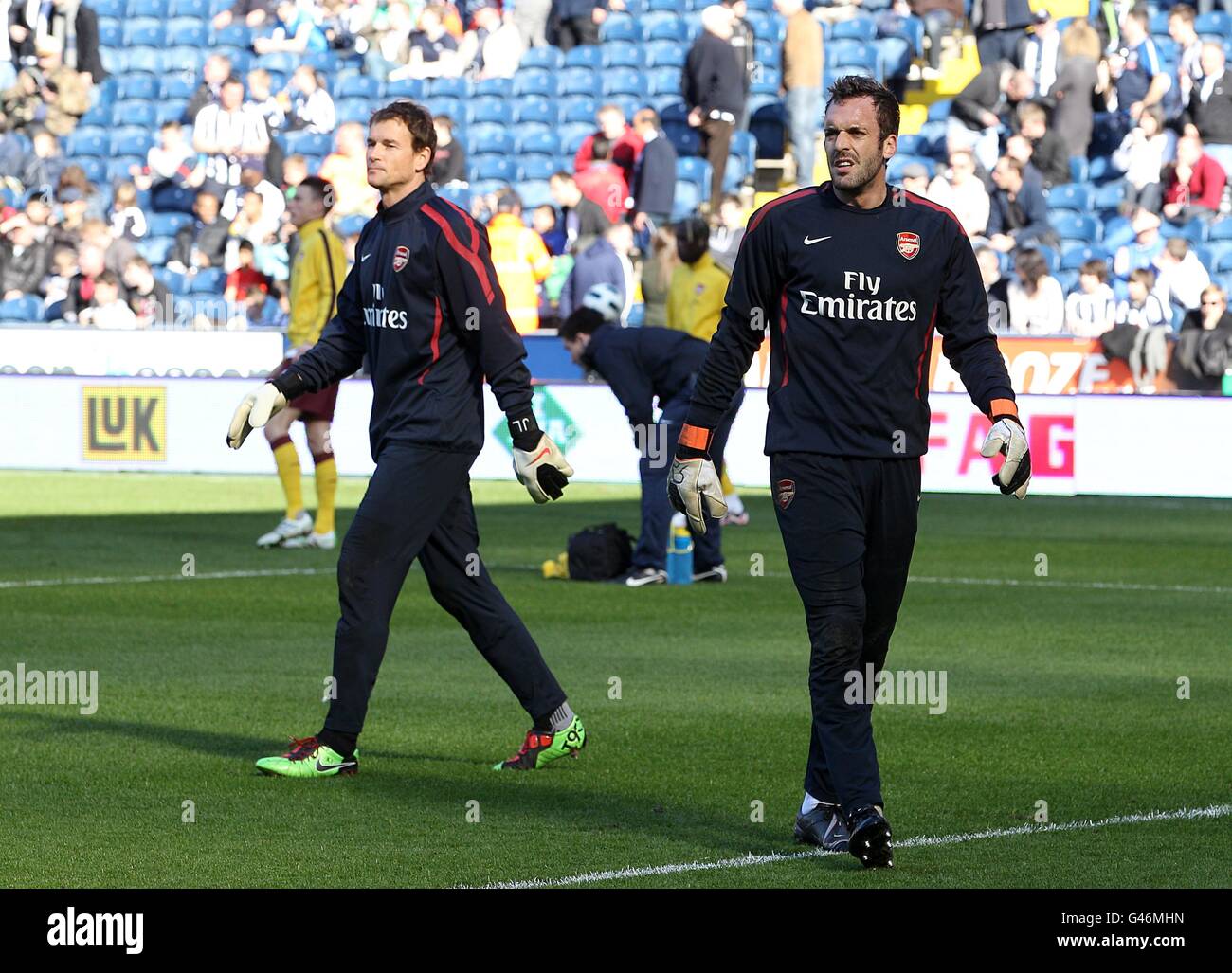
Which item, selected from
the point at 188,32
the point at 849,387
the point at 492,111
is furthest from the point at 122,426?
the point at 849,387

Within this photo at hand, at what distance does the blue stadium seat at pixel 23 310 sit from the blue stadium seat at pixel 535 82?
716cm

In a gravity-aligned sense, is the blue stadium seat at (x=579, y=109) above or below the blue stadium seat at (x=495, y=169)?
above

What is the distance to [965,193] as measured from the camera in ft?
88.8

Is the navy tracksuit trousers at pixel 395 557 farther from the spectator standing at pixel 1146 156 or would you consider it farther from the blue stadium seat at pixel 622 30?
the blue stadium seat at pixel 622 30

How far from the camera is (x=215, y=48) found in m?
36.8

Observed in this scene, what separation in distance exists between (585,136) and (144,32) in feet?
28.2

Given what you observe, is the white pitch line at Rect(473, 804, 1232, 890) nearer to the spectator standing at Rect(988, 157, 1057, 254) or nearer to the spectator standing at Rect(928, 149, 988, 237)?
the spectator standing at Rect(928, 149, 988, 237)

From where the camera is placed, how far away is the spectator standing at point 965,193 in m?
27.0

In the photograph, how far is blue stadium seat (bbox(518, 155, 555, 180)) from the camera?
3288cm

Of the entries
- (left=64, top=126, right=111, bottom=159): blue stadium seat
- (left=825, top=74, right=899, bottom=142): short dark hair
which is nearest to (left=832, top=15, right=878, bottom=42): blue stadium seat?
(left=64, top=126, right=111, bottom=159): blue stadium seat

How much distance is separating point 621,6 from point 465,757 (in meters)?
25.6

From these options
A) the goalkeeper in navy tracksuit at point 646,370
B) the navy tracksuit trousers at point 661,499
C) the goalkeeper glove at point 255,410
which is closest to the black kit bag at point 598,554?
the navy tracksuit trousers at point 661,499

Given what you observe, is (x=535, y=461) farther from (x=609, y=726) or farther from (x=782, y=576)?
(x=782, y=576)
